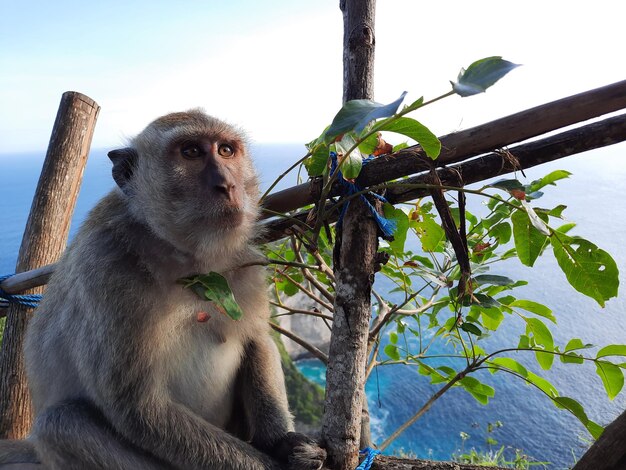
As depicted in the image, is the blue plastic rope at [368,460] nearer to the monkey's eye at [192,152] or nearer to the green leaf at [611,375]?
the green leaf at [611,375]

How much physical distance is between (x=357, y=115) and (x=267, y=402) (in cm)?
162

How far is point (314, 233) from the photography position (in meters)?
1.92

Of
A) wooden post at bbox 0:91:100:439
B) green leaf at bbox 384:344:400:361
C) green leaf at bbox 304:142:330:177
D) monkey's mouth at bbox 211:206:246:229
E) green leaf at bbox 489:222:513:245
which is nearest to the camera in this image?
green leaf at bbox 304:142:330:177

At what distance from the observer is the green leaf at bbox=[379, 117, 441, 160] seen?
4.86 feet

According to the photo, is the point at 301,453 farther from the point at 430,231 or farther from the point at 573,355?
the point at 573,355

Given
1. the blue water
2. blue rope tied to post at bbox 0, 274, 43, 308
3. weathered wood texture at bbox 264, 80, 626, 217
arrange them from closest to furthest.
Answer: weathered wood texture at bbox 264, 80, 626, 217, blue rope tied to post at bbox 0, 274, 43, 308, the blue water

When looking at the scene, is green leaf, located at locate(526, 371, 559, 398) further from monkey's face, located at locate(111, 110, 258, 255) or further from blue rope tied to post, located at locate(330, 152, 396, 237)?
monkey's face, located at locate(111, 110, 258, 255)

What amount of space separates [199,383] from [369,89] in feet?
4.84

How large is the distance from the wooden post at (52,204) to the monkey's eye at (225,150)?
2.26 m

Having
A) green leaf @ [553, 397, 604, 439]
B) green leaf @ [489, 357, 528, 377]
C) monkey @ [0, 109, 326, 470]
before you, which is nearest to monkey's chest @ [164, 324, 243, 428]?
monkey @ [0, 109, 326, 470]

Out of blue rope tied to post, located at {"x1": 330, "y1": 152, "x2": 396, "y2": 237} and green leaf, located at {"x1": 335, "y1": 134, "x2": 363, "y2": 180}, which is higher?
green leaf, located at {"x1": 335, "y1": 134, "x2": 363, "y2": 180}

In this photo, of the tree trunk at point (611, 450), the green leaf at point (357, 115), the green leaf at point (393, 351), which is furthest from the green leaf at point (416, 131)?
the green leaf at point (393, 351)

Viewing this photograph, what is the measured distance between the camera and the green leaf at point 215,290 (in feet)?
5.74

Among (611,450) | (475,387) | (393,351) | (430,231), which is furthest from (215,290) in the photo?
(393,351)
